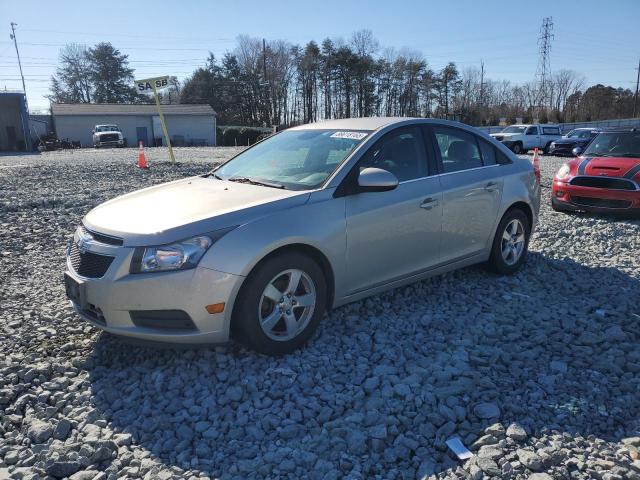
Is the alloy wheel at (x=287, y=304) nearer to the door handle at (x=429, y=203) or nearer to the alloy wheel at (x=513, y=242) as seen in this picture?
the door handle at (x=429, y=203)

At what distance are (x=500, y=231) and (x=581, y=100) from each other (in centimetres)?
7876

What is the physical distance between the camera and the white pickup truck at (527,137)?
27.7 metres

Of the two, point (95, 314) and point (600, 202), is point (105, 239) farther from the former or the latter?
point (600, 202)

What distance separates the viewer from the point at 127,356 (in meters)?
3.63

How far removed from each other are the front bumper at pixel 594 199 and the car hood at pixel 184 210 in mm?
6700

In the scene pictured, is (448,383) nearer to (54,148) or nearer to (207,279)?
(207,279)

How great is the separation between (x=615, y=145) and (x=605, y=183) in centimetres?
129

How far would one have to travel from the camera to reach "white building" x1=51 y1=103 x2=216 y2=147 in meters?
49.9

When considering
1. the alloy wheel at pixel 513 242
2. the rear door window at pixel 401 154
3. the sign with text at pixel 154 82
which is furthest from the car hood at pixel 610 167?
Answer: the sign with text at pixel 154 82

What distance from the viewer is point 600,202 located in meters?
8.49

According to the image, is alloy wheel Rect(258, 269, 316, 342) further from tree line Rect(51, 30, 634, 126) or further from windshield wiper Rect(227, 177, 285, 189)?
tree line Rect(51, 30, 634, 126)

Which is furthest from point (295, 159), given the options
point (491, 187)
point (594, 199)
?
point (594, 199)

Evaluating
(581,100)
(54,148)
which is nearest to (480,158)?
(54,148)

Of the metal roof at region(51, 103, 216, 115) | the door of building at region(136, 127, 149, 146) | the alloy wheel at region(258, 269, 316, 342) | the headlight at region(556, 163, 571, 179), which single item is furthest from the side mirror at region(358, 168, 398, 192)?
the door of building at region(136, 127, 149, 146)
